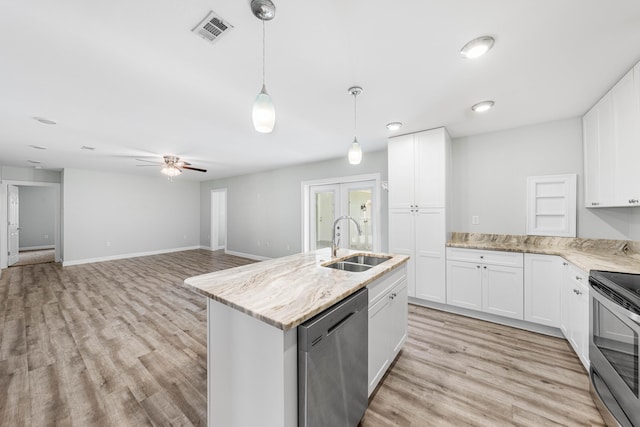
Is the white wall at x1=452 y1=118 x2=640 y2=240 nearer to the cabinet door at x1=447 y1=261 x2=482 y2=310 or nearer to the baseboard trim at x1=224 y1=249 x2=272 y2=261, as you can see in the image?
the cabinet door at x1=447 y1=261 x2=482 y2=310

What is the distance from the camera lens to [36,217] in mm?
8242

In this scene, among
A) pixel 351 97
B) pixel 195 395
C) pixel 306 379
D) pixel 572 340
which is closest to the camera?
pixel 306 379

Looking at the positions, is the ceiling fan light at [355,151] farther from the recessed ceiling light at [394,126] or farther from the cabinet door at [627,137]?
the cabinet door at [627,137]

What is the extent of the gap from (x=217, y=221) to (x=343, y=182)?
17.5 ft

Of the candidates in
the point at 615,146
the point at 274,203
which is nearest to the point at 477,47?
the point at 615,146

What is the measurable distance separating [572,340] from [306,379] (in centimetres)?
273

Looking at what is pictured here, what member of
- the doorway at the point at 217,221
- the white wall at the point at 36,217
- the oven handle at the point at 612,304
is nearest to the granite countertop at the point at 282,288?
the oven handle at the point at 612,304

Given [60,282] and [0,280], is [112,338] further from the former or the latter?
[0,280]

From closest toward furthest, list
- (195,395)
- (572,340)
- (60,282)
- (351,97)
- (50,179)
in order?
1. (195,395)
2. (572,340)
3. (351,97)
4. (60,282)
5. (50,179)

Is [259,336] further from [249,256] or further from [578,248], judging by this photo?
[249,256]

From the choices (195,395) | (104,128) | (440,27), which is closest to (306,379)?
(195,395)

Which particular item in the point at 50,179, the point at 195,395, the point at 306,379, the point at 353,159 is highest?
the point at 50,179

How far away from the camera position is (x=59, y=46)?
1614mm

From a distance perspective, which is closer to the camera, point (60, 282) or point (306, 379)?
point (306, 379)
